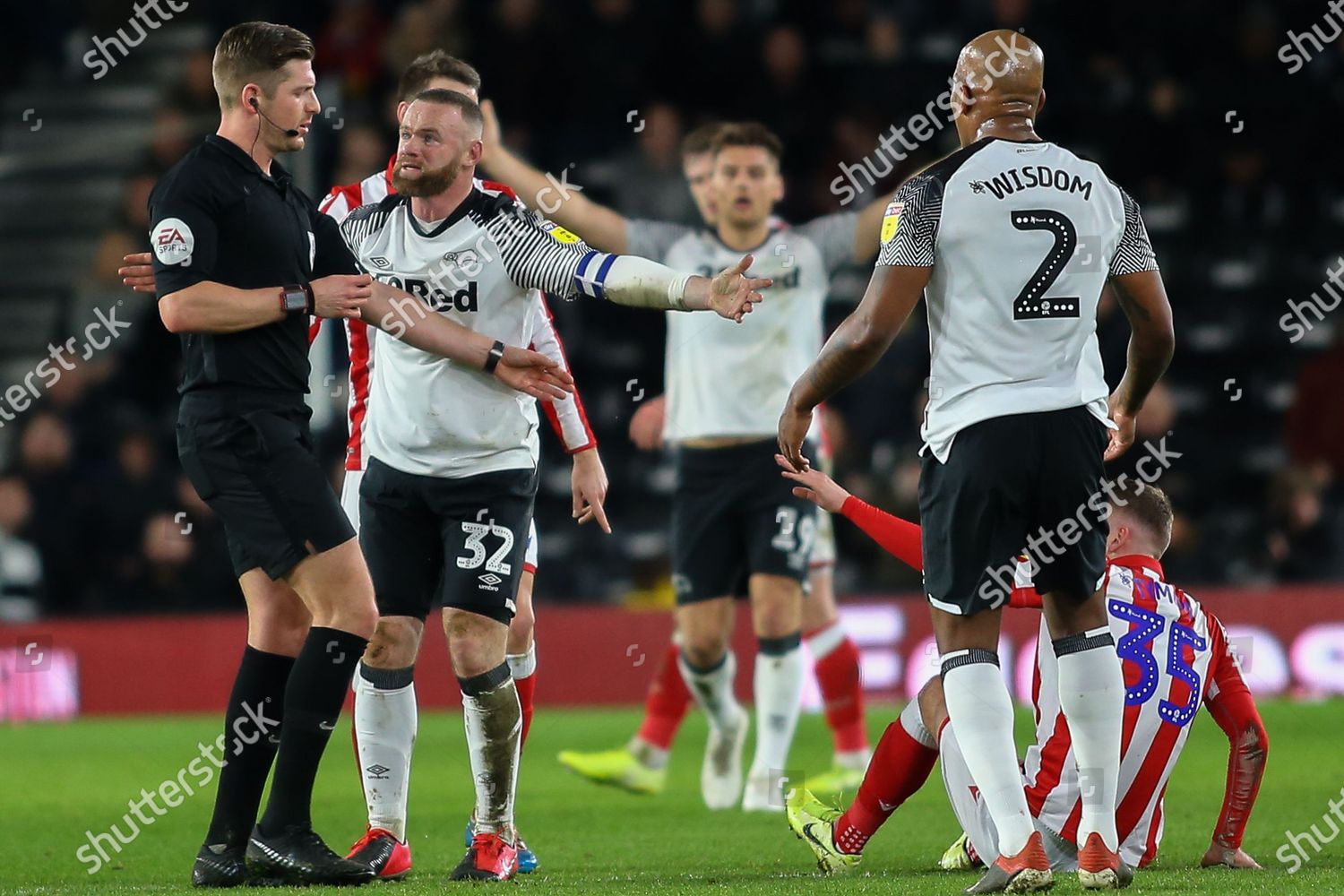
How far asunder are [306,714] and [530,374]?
120cm

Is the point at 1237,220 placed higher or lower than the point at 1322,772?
higher

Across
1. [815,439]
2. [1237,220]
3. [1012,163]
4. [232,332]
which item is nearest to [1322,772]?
[815,439]

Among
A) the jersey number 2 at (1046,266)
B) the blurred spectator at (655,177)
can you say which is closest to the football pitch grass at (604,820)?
the jersey number 2 at (1046,266)

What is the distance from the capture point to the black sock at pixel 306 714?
534 cm

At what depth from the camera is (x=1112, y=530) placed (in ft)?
18.2

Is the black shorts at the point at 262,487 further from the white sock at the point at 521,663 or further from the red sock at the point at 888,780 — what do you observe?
the red sock at the point at 888,780

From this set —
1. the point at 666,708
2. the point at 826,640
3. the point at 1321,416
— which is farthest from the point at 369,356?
the point at 1321,416

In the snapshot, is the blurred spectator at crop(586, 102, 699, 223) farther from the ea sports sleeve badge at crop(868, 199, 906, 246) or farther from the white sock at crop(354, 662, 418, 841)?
the ea sports sleeve badge at crop(868, 199, 906, 246)

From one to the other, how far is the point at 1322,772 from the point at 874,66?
28.7 feet

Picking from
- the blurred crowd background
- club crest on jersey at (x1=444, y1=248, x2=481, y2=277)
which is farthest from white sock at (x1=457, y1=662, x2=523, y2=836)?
the blurred crowd background

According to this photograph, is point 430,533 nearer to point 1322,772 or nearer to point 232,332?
point 232,332

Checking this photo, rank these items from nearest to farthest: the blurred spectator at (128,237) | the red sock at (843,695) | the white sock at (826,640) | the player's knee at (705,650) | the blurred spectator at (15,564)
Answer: the player's knee at (705,650) < the red sock at (843,695) < the white sock at (826,640) < the blurred spectator at (15,564) < the blurred spectator at (128,237)

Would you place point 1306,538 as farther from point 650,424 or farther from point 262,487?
point 262,487

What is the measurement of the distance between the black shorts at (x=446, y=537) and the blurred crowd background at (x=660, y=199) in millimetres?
6972
